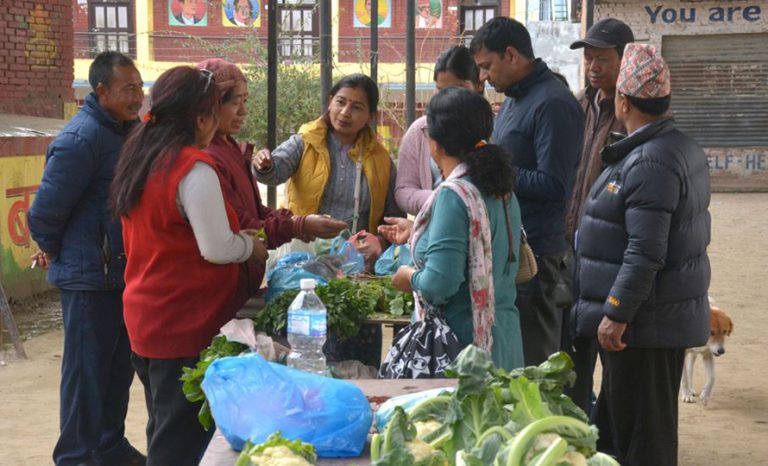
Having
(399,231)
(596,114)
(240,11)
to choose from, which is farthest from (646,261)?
(240,11)

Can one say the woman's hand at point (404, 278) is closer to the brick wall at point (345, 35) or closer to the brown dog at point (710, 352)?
the brown dog at point (710, 352)

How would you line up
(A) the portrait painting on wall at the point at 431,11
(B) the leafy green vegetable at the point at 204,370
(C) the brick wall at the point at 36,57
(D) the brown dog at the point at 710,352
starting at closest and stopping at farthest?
1. (B) the leafy green vegetable at the point at 204,370
2. (D) the brown dog at the point at 710,352
3. (C) the brick wall at the point at 36,57
4. (A) the portrait painting on wall at the point at 431,11

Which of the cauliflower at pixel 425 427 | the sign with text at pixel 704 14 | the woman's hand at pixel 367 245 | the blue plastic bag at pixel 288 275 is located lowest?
the cauliflower at pixel 425 427

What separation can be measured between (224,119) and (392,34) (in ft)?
93.4

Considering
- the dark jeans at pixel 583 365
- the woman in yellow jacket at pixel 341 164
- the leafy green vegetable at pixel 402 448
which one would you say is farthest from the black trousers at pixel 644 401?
the leafy green vegetable at pixel 402 448

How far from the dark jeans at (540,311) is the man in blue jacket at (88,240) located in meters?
1.88

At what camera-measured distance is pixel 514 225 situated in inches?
157

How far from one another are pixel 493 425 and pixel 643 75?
2135 mm

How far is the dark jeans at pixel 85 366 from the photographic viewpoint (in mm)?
5027

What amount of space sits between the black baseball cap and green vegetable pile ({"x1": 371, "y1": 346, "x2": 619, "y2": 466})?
286 cm

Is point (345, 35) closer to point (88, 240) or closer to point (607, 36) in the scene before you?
point (607, 36)

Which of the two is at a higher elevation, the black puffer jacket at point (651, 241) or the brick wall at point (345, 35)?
the brick wall at point (345, 35)

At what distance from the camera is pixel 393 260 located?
5070 millimetres

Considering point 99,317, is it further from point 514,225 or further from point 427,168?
point 514,225
